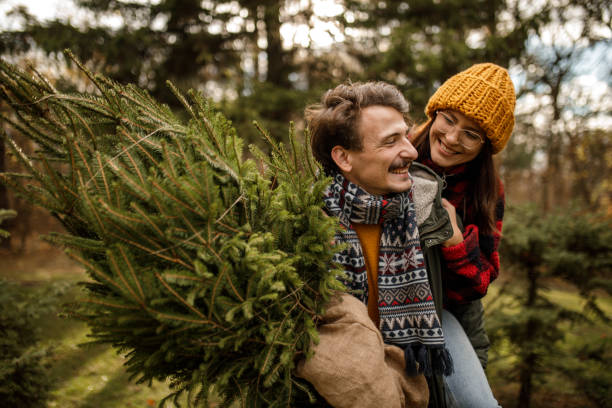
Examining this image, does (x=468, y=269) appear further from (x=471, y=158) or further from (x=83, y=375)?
(x=83, y=375)

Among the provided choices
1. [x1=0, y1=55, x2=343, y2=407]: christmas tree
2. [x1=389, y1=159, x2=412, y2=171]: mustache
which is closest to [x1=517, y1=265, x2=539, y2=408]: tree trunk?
[x1=389, y1=159, x2=412, y2=171]: mustache

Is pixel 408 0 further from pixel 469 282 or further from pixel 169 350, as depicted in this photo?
pixel 169 350

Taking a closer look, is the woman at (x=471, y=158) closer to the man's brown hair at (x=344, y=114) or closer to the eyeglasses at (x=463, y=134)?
the eyeglasses at (x=463, y=134)

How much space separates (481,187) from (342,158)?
111 cm

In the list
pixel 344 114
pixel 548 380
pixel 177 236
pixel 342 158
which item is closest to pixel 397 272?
pixel 342 158

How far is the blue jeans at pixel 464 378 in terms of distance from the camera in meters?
1.98

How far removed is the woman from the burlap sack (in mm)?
849

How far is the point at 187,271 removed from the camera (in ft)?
3.67

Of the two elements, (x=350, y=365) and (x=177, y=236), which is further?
(x=350, y=365)

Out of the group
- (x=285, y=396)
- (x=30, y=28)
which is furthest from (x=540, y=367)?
(x=30, y=28)

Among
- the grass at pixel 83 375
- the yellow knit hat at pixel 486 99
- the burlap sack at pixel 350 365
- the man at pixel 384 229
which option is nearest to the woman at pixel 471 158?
the yellow knit hat at pixel 486 99

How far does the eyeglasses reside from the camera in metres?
2.35

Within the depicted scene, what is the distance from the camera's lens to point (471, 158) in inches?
95.3

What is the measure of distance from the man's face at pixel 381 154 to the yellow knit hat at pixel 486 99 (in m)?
0.65
